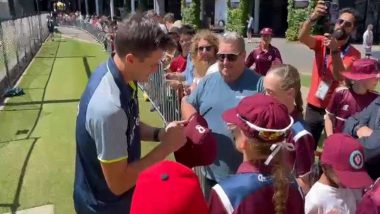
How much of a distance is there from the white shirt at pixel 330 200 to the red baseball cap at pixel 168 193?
3.91ft

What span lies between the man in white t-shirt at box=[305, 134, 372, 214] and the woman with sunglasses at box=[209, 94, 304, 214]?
0.54 metres

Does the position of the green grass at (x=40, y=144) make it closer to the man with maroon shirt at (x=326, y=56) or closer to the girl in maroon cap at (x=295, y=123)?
the man with maroon shirt at (x=326, y=56)

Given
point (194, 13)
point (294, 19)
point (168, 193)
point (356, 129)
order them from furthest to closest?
point (194, 13) → point (294, 19) → point (356, 129) → point (168, 193)

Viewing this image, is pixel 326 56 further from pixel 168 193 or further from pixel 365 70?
pixel 168 193

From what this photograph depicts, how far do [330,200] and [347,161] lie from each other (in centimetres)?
27

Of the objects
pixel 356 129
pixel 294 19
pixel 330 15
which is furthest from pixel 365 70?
pixel 294 19

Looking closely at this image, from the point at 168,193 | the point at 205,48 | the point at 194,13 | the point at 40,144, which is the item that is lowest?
the point at 40,144

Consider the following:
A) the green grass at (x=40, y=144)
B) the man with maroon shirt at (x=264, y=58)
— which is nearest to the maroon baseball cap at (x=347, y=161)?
the green grass at (x=40, y=144)

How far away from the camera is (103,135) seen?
209cm

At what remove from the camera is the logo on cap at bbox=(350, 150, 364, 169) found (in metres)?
2.47

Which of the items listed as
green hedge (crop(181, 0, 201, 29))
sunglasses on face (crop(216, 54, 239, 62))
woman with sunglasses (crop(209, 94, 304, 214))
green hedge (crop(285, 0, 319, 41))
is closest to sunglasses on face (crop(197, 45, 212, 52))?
sunglasses on face (crop(216, 54, 239, 62))

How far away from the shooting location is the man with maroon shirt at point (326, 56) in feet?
14.8

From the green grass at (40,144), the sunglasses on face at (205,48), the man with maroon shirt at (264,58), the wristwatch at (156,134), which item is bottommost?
the green grass at (40,144)

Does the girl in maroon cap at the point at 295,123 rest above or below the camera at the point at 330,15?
below
